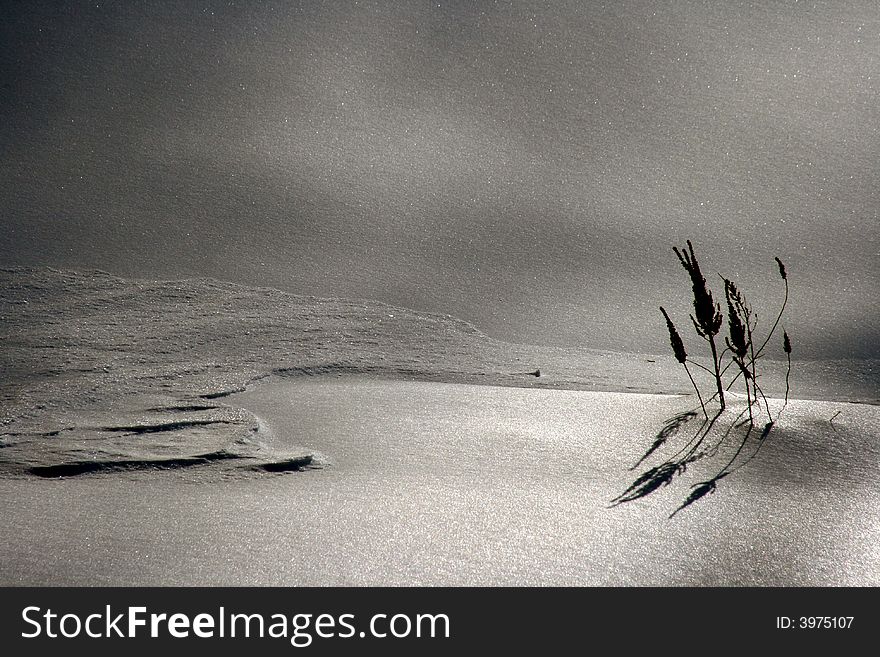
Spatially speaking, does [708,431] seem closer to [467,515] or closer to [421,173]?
[467,515]

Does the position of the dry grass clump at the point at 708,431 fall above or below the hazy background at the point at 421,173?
below

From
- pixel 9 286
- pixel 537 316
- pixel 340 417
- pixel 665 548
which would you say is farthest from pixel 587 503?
pixel 9 286

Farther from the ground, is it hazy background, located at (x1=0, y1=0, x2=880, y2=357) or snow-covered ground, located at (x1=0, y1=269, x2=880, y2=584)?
hazy background, located at (x1=0, y1=0, x2=880, y2=357)

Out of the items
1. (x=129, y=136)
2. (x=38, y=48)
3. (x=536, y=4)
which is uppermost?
(x=536, y=4)

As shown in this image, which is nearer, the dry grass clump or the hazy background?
the dry grass clump

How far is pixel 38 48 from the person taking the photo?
6262 millimetres

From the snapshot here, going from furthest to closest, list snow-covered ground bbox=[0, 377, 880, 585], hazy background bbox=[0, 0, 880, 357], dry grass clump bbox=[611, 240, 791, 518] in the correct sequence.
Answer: hazy background bbox=[0, 0, 880, 357] < dry grass clump bbox=[611, 240, 791, 518] < snow-covered ground bbox=[0, 377, 880, 585]

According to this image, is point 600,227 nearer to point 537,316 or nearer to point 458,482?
point 537,316

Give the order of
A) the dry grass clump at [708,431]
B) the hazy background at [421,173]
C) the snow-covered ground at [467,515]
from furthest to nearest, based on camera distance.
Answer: the hazy background at [421,173]
the dry grass clump at [708,431]
the snow-covered ground at [467,515]

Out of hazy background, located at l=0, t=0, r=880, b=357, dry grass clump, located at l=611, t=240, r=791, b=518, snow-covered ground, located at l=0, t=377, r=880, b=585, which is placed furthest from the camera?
hazy background, located at l=0, t=0, r=880, b=357

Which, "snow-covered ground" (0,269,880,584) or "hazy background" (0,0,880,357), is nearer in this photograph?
"snow-covered ground" (0,269,880,584)

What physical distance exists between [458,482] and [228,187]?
3.73 metres

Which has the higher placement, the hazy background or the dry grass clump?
the hazy background

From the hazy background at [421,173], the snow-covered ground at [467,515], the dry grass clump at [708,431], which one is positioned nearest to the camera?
the snow-covered ground at [467,515]
